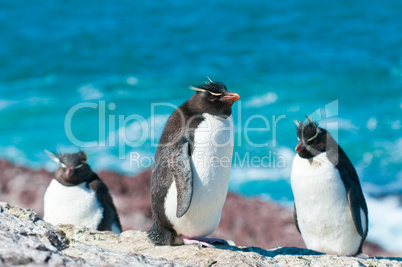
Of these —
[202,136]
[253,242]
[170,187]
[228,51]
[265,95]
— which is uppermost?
[228,51]

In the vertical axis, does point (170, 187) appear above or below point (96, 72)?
below

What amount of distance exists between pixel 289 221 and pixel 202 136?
225 inches

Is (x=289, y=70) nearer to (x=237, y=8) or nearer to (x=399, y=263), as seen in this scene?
(x=237, y=8)

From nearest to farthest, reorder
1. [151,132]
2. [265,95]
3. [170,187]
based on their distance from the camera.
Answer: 1. [170,187]
2. [151,132]
3. [265,95]

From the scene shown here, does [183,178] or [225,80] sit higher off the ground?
[225,80]

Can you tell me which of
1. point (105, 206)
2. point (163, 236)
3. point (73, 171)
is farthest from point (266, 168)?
point (163, 236)

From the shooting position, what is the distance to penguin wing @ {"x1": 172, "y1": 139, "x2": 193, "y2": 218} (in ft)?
13.6

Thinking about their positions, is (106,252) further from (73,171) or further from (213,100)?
(73,171)

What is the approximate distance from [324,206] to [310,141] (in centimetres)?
68

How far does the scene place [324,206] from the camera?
544 cm

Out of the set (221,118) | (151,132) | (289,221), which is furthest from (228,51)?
(221,118)

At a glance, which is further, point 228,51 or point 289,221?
point 228,51

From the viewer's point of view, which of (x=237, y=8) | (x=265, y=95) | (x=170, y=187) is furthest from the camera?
(x=237, y=8)

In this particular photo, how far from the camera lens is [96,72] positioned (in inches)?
823
